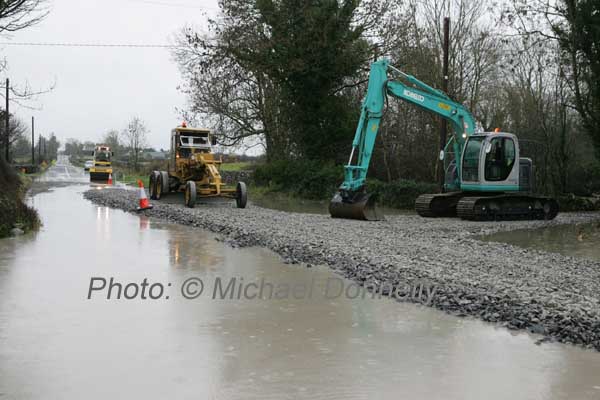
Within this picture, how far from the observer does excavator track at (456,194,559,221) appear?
20375mm

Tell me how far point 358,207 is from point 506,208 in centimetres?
532

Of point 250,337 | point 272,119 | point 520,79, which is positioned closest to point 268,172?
point 272,119

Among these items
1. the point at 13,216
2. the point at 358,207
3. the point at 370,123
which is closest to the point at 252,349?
the point at 13,216

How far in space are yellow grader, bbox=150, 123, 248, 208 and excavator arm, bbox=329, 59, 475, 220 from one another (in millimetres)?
4575

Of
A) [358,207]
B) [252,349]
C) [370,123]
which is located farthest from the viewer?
[370,123]

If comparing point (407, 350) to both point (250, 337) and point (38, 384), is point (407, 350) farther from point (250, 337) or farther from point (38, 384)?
point (38, 384)

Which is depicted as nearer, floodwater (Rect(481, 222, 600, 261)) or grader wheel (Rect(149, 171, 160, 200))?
floodwater (Rect(481, 222, 600, 261))

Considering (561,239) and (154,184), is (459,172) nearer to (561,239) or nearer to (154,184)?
(561,239)

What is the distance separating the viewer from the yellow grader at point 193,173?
22859 mm

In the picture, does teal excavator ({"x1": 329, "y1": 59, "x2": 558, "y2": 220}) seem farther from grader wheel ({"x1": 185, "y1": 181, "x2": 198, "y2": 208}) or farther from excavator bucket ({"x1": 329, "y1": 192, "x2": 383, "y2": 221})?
grader wheel ({"x1": 185, "y1": 181, "x2": 198, "y2": 208})

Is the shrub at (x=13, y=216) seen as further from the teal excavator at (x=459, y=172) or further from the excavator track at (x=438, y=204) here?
the excavator track at (x=438, y=204)

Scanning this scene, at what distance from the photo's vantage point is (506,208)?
2122cm

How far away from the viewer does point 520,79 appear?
108 feet

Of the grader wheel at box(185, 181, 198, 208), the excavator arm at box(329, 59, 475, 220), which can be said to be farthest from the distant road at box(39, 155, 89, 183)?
the excavator arm at box(329, 59, 475, 220)
